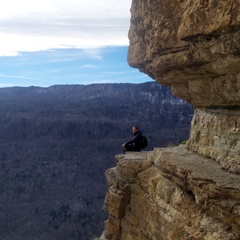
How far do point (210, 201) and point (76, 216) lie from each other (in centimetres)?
9211

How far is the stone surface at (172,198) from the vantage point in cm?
882

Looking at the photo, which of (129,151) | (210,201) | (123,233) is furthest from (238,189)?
(129,151)

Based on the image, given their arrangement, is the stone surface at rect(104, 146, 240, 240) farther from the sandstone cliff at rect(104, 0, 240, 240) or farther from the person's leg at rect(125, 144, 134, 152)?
the person's leg at rect(125, 144, 134, 152)

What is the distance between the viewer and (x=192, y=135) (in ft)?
41.5

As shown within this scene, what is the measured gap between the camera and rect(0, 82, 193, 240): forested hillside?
95.4 metres

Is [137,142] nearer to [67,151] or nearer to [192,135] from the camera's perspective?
[192,135]

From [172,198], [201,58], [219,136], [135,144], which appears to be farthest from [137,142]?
[201,58]

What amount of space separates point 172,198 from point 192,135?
234 centimetres

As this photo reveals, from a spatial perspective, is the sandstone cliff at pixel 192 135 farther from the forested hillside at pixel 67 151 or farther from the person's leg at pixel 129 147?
the forested hillside at pixel 67 151

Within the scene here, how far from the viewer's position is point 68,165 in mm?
137500

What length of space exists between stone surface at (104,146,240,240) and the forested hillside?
6890cm

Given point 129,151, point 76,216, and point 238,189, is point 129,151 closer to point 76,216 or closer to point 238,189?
point 238,189

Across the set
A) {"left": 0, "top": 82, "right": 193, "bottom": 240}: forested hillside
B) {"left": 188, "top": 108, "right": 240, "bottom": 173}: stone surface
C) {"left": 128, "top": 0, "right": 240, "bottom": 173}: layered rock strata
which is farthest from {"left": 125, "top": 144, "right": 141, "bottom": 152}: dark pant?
{"left": 0, "top": 82, "right": 193, "bottom": 240}: forested hillside

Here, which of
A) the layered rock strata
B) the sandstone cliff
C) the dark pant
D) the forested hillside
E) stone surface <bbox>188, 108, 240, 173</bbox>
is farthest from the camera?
the forested hillside
